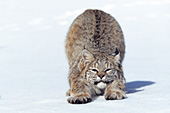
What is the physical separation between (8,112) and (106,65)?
160 centimetres

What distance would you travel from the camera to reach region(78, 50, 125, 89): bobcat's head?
588 cm

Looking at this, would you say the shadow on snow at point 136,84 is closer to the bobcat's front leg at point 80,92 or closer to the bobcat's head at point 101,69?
the bobcat's head at point 101,69

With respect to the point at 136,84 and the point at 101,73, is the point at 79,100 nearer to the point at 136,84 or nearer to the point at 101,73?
the point at 101,73

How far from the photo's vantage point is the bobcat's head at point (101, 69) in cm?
588

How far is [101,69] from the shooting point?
5875 millimetres

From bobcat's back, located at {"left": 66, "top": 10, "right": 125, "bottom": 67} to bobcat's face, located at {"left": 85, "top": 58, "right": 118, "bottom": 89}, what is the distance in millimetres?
661

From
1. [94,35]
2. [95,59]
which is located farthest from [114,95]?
[94,35]

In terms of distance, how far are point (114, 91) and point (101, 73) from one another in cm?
33

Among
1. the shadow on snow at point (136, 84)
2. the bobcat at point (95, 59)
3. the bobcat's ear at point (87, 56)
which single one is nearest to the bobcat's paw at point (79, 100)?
the bobcat at point (95, 59)

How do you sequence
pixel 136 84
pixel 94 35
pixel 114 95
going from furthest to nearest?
pixel 136 84
pixel 94 35
pixel 114 95

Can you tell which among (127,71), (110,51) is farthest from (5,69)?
(110,51)

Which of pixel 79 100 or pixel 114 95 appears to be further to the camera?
pixel 114 95

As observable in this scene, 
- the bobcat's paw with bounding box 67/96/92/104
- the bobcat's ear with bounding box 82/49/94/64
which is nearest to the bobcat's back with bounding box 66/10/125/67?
the bobcat's ear with bounding box 82/49/94/64

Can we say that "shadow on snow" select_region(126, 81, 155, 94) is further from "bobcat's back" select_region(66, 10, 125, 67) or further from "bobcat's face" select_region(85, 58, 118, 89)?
"bobcat's face" select_region(85, 58, 118, 89)
